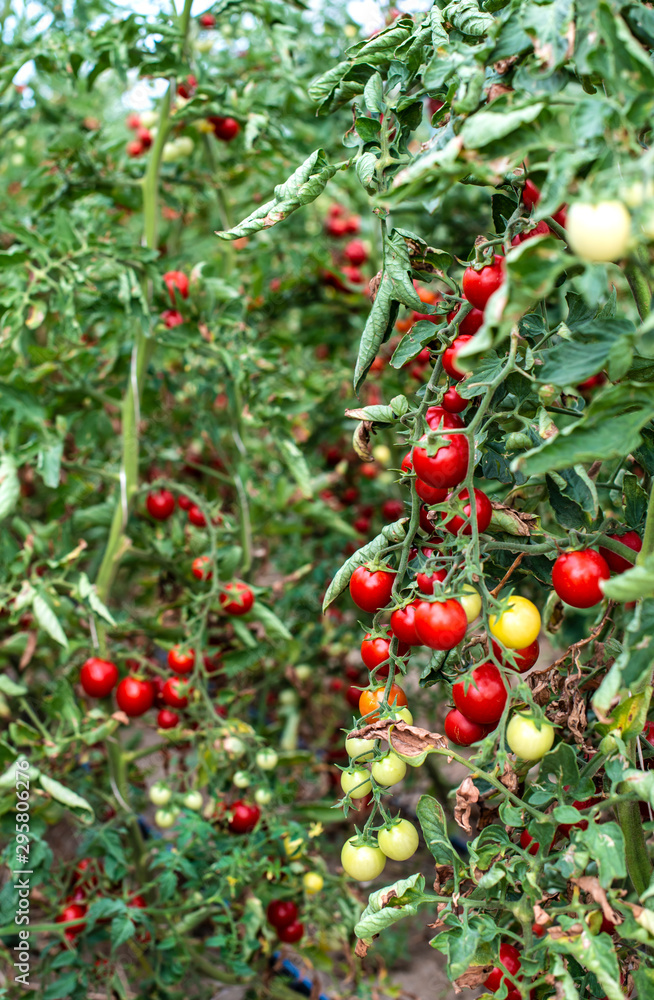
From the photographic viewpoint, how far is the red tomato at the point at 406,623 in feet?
2.32

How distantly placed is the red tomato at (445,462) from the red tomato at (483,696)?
0.57 feet

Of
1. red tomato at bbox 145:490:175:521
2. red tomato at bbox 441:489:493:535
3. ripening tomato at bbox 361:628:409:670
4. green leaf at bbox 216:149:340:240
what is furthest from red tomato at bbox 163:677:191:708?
green leaf at bbox 216:149:340:240

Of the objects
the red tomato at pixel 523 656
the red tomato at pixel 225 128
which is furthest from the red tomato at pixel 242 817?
the red tomato at pixel 225 128

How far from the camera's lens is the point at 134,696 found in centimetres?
140

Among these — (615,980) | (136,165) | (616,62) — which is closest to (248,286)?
(136,165)

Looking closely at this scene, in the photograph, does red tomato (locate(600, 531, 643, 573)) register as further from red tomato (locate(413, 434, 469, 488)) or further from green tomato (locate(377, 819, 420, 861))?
green tomato (locate(377, 819, 420, 861))

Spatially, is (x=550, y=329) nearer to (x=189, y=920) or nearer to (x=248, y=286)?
(x=189, y=920)

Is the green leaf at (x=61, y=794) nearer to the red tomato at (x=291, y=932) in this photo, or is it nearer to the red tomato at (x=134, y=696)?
the red tomato at (x=134, y=696)

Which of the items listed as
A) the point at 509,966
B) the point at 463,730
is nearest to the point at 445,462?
the point at 463,730

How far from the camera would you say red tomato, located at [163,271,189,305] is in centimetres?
140

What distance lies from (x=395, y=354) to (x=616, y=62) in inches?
12.6

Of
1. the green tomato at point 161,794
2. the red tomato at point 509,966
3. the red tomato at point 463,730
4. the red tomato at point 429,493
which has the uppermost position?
the red tomato at point 429,493

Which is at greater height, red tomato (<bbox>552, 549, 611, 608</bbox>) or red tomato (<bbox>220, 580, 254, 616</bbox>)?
red tomato (<bbox>552, 549, 611, 608</bbox>)

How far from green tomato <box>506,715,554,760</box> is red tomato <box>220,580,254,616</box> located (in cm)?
82
